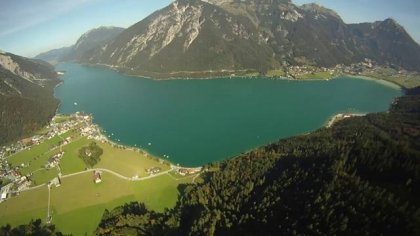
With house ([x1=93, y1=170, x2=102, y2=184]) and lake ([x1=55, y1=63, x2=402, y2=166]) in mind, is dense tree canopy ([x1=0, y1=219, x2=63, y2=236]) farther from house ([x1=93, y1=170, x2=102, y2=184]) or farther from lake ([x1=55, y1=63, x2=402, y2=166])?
lake ([x1=55, y1=63, x2=402, y2=166])

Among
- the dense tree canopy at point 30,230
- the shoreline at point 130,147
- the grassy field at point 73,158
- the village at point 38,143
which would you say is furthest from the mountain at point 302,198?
the village at point 38,143

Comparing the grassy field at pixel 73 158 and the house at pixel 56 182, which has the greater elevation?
the grassy field at pixel 73 158

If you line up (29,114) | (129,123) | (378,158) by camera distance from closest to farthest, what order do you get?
(378,158), (129,123), (29,114)

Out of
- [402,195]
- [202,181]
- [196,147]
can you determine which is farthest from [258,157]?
[402,195]

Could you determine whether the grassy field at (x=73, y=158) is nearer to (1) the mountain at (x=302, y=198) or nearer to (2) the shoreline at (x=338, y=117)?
(1) the mountain at (x=302, y=198)

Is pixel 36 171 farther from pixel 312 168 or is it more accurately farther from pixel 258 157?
pixel 312 168

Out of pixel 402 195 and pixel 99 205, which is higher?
pixel 402 195

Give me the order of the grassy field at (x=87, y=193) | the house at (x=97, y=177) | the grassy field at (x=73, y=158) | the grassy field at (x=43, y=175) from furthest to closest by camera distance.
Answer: the grassy field at (x=73, y=158)
the grassy field at (x=43, y=175)
the house at (x=97, y=177)
the grassy field at (x=87, y=193)
